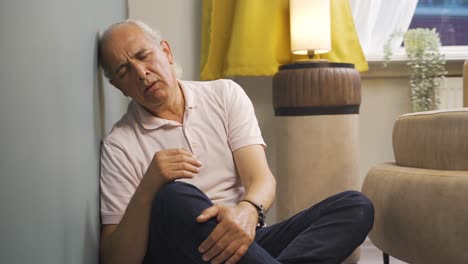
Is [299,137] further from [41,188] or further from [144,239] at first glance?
[41,188]

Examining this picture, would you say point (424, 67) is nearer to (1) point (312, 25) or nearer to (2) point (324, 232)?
(1) point (312, 25)

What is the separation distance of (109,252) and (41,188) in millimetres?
583

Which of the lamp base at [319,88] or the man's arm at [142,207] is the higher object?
the lamp base at [319,88]

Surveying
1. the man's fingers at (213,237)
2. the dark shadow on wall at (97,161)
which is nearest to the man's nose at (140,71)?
the dark shadow on wall at (97,161)

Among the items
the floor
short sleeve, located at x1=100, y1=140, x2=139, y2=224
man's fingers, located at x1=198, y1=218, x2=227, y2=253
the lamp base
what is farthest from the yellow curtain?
man's fingers, located at x1=198, y1=218, x2=227, y2=253

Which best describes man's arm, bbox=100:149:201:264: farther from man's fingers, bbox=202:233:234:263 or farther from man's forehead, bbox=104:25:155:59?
man's forehead, bbox=104:25:155:59

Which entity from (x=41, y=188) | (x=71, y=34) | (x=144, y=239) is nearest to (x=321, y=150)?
(x=144, y=239)

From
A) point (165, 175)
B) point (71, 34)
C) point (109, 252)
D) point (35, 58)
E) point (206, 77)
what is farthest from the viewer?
point (206, 77)

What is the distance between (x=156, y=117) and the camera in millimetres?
1527

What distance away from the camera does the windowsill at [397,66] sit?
291cm

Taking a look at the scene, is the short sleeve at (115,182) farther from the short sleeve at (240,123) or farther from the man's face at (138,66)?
the short sleeve at (240,123)

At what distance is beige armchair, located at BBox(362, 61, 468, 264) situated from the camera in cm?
140

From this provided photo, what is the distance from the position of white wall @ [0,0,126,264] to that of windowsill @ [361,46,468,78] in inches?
71.9

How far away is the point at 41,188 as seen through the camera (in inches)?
32.1
